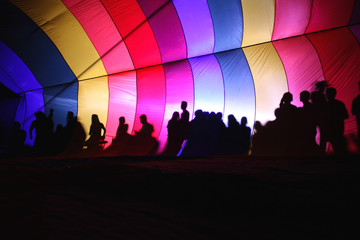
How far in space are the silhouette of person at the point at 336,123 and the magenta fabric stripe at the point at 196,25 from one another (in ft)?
8.70

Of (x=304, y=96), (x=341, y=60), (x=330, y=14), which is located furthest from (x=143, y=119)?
(x=330, y=14)

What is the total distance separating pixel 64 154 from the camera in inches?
228

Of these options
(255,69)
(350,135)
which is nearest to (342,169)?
(350,135)

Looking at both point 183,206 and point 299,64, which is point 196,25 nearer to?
point 299,64

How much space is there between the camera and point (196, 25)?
18.1 ft

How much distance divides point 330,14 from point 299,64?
3.31 ft

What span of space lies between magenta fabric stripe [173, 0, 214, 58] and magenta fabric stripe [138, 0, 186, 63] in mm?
118

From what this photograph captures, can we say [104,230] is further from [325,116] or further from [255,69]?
[255,69]

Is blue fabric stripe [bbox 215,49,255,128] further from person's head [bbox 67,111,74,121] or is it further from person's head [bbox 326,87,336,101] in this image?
person's head [bbox 67,111,74,121]

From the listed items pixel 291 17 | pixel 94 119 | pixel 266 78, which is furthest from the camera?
pixel 94 119

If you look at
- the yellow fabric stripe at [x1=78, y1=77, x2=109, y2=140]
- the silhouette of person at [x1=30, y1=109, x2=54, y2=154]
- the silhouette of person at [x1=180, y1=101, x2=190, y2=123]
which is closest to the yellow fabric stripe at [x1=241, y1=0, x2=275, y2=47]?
the silhouette of person at [x1=180, y1=101, x2=190, y2=123]

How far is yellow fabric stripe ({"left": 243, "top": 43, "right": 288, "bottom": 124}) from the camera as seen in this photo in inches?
210

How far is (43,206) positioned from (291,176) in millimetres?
2374

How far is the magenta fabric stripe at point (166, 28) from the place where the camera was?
202 inches
